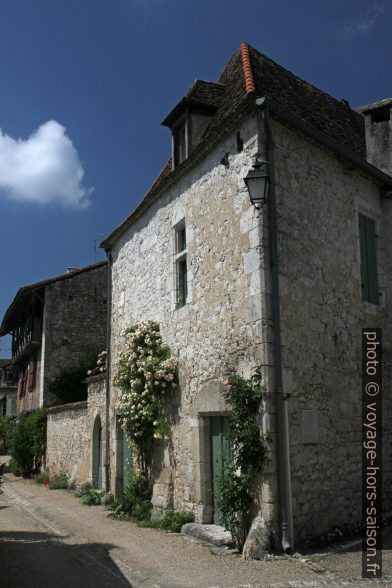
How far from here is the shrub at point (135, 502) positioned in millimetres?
9062

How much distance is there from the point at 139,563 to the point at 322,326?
3789mm

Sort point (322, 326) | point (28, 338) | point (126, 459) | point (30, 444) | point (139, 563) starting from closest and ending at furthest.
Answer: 1. point (139, 563)
2. point (322, 326)
3. point (126, 459)
4. point (30, 444)
5. point (28, 338)

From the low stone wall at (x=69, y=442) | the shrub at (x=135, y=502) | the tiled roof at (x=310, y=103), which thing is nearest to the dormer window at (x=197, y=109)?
the tiled roof at (x=310, y=103)

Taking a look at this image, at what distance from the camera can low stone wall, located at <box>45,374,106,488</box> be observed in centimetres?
1262

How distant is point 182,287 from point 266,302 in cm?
254

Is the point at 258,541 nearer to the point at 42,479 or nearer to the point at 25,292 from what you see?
the point at 42,479

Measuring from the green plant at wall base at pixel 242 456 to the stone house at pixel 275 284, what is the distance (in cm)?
17

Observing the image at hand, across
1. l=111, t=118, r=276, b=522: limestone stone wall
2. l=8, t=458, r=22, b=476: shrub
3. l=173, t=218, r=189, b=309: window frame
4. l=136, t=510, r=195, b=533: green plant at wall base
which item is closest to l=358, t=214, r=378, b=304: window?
l=111, t=118, r=276, b=522: limestone stone wall

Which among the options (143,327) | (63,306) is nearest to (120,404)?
(143,327)

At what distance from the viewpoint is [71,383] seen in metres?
20.6

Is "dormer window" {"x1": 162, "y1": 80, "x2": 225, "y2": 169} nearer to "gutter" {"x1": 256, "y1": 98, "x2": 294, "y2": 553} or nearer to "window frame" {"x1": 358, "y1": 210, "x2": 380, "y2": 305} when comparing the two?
"gutter" {"x1": 256, "y1": 98, "x2": 294, "y2": 553}

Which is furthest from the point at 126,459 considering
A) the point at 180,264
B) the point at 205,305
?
the point at 205,305

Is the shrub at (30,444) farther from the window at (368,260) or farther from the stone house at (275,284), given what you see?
the window at (368,260)

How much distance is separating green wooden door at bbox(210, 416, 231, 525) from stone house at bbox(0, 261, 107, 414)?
13.5m
